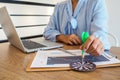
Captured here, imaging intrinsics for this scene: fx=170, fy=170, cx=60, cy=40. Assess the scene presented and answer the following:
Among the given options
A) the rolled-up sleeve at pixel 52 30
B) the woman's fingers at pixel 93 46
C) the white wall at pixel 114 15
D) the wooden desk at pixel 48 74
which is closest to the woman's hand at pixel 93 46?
the woman's fingers at pixel 93 46

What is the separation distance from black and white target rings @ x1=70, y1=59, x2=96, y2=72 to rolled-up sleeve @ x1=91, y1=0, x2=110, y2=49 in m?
0.32

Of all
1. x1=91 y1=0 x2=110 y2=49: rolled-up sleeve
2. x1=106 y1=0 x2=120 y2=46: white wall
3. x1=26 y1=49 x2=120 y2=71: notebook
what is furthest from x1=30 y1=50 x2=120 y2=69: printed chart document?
x1=106 y1=0 x2=120 y2=46: white wall

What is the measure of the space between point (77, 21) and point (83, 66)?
23.1 inches

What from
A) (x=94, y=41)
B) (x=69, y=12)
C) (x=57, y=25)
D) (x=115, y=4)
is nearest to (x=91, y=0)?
(x=69, y=12)

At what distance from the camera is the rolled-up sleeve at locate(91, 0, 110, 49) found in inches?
37.7

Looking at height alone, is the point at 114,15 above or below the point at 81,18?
below

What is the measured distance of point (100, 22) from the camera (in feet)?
3.37

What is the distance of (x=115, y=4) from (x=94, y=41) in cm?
175

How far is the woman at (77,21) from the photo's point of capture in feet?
3.39

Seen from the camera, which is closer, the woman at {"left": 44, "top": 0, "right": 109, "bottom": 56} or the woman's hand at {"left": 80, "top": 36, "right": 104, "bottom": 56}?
the woman's hand at {"left": 80, "top": 36, "right": 104, "bottom": 56}

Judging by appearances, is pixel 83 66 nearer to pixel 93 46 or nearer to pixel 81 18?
pixel 93 46

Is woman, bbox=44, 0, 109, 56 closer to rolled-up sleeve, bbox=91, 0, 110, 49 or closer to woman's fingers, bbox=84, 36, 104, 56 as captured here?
rolled-up sleeve, bbox=91, 0, 110, 49

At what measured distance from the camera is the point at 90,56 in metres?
0.75

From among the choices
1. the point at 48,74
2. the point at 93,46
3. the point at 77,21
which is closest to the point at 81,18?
the point at 77,21
